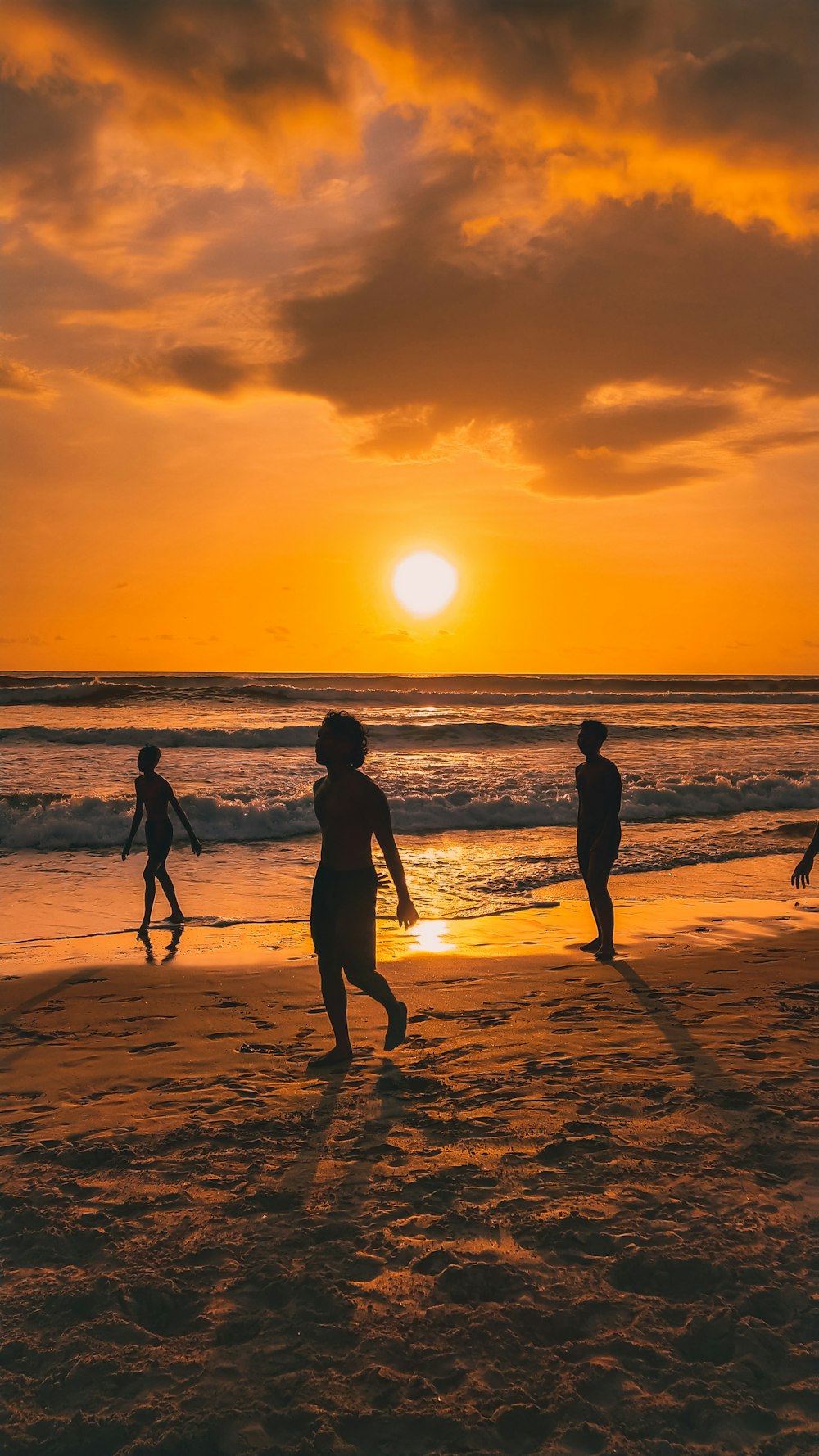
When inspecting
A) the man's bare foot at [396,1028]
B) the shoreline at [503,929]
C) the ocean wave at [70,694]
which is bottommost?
the shoreline at [503,929]

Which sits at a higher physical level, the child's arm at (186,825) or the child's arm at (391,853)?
the child's arm at (391,853)

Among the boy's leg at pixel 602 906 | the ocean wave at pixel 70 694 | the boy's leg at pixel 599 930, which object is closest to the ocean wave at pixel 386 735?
the ocean wave at pixel 70 694

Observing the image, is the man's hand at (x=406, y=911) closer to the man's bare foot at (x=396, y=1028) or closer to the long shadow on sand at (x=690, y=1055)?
the man's bare foot at (x=396, y=1028)

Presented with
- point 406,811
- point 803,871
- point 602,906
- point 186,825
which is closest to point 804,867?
point 803,871

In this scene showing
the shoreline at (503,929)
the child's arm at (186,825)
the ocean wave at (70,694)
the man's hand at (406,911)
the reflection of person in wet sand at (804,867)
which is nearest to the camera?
the man's hand at (406,911)

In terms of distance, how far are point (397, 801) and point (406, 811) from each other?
44 centimetres

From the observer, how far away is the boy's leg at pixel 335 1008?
536 cm

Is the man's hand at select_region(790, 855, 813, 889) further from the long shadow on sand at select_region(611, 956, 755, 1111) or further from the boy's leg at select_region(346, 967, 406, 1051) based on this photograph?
the boy's leg at select_region(346, 967, 406, 1051)

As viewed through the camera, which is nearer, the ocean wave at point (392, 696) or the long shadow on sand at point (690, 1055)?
the long shadow on sand at point (690, 1055)

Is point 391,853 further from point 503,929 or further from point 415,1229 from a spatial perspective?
point 503,929

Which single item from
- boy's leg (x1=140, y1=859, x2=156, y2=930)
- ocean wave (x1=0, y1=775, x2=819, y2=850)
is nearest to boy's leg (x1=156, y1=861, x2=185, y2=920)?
boy's leg (x1=140, y1=859, x2=156, y2=930)

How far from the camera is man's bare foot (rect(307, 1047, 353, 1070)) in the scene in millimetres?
5355

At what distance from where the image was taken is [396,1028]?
556 centimetres

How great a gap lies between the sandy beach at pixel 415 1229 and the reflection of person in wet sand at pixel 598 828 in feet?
4.96
